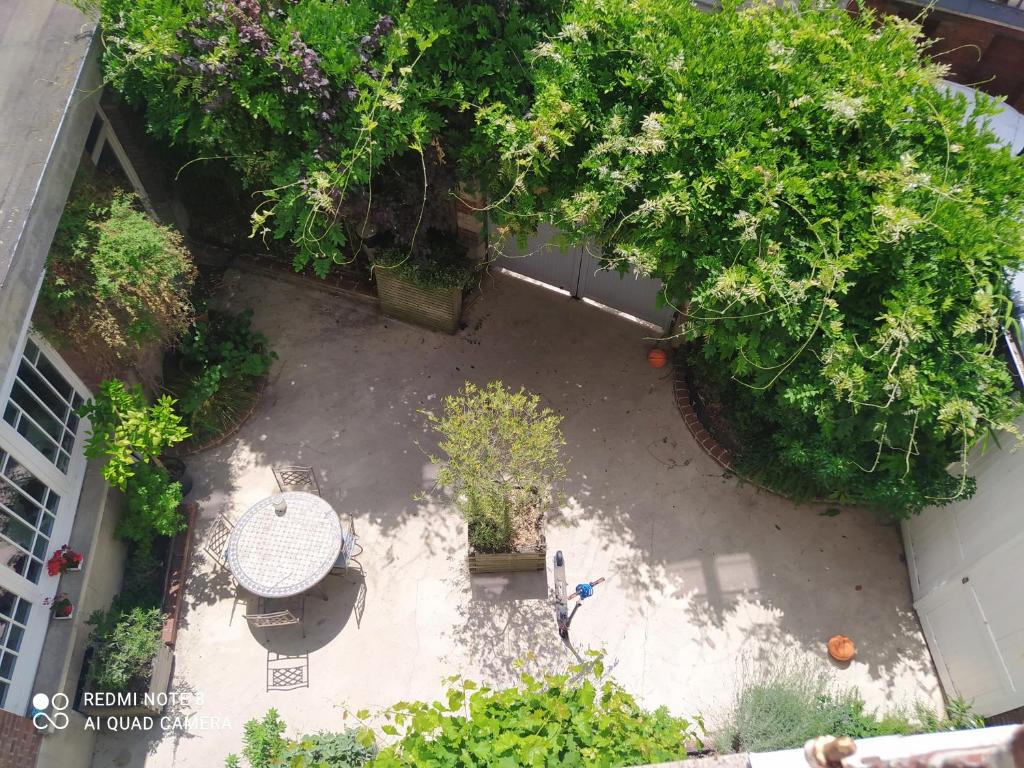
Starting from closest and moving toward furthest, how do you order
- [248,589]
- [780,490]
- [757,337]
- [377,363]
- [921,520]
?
[757,337]
[248,589]
[921,520]
[780,490]
[377,363]

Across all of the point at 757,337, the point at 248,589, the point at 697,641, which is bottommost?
the point at 697,641

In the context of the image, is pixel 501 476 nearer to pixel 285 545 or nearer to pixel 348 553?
pixel 348 553

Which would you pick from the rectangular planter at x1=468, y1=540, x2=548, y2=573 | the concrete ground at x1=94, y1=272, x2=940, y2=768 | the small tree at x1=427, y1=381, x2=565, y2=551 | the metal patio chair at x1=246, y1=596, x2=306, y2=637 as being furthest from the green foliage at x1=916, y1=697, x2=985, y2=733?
the metal patio chair at x1=246, y1=596, x2=306, y2=637

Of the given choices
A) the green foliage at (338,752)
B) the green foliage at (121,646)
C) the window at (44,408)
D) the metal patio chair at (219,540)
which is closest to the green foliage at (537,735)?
the green foliage at (338,752)

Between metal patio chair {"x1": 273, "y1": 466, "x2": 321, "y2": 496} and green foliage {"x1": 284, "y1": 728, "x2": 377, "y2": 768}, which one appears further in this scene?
metal patio chair {"x1": 273, "y1": 466, "x2": 321, "y2": 496}

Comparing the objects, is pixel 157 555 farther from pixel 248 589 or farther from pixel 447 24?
pixel 447 24

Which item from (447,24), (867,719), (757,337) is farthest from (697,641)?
(447,24)

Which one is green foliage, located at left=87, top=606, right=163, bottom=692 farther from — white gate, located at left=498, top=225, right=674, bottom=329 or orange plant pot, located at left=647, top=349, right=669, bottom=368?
orange plant pot, located at left=647, top=349, right=669, bottom=368
